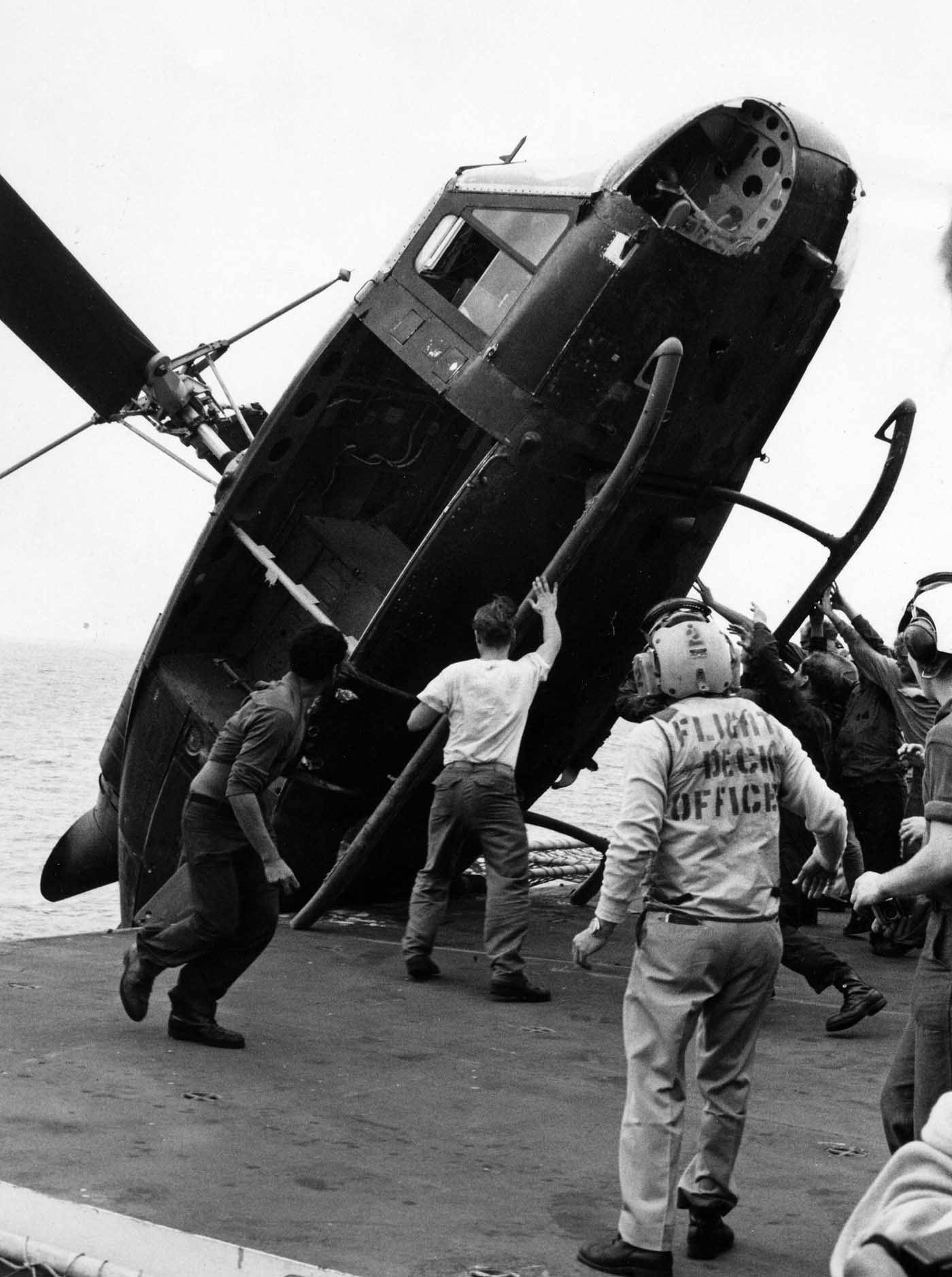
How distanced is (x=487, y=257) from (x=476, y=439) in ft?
3.46

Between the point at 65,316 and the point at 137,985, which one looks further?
the point at 65,316

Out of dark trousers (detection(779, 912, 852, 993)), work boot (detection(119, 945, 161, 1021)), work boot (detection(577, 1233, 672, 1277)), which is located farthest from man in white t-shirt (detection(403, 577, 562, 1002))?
work boot (detection(577, 1233, 672, 1277))

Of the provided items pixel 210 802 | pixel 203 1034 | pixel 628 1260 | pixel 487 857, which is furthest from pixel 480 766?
pixel 628 1260

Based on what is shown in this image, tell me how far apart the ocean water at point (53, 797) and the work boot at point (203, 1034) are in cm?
245

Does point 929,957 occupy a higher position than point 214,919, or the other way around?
point 929,957

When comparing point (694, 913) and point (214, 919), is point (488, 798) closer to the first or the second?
point (214, 919)

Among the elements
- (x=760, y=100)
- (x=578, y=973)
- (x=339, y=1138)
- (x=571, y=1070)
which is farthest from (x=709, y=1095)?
(x=760, y=100)

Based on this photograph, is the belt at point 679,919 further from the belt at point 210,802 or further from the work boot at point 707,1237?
the belt at point 210,802

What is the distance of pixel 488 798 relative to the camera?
7.22 m

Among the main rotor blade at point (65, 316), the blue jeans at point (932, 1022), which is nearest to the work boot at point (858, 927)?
the blue jeans at point (932, 1022)

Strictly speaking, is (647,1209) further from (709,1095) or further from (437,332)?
(437,332)

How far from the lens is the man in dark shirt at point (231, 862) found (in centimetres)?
594

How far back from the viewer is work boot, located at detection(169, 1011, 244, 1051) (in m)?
5.98

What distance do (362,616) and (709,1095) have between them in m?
5.42
